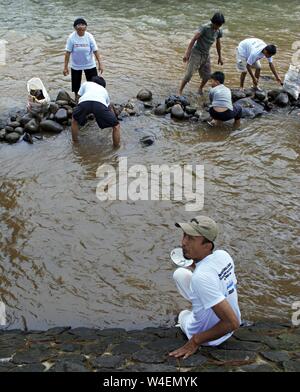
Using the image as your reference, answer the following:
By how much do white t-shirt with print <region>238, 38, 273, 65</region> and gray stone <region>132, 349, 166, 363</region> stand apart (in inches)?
277

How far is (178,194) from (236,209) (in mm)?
868

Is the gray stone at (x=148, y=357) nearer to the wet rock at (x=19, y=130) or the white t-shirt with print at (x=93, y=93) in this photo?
the white t-shirt with print at (x=93, y=93)

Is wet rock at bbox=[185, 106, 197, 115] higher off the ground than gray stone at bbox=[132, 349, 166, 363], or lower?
higher

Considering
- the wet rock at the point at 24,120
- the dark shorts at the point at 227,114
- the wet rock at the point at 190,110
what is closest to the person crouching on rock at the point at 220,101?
the dark shorts at the point at 227,114

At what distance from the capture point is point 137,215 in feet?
20.8

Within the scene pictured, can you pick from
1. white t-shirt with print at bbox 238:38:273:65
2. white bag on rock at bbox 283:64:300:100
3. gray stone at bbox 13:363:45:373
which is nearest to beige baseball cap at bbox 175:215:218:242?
gray stone at bbox 13:363:45:373

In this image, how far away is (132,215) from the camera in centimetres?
634

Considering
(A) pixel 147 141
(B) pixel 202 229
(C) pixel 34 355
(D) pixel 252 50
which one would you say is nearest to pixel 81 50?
(A) pixel 147 141

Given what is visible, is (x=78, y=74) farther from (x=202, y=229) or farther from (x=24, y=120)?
(x=202, y=229)

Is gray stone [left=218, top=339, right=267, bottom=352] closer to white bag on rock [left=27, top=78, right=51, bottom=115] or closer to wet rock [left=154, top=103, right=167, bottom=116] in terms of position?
wet rock [left=154, top=103, right=167, bottom=116]

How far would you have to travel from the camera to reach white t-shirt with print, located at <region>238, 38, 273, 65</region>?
30.3 feet

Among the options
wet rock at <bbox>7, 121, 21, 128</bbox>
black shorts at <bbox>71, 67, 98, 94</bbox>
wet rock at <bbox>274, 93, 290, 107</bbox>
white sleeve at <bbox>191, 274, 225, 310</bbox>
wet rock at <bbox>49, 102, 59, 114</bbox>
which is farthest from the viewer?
wet rock at <bbox>274, 93, 290, 107</bbox>

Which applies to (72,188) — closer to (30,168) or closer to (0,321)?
(30,168)

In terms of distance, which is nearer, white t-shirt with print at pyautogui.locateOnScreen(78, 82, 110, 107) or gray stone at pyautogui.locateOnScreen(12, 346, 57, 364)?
gray stone at pyautogui.locateOnScreen(12, 346, 57, 364)
